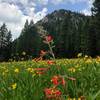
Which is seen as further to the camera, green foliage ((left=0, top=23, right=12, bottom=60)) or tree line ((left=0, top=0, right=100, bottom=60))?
green foliage ((left=0, top=23, right=12, bottom=60))

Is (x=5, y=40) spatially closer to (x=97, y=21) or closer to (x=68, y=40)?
(x=68, y=40)

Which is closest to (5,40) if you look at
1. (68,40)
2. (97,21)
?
(68,40)

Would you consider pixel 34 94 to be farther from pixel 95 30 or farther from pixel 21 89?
pixel 95 30

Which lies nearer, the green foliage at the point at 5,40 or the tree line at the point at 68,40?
the tree line at the point at 68,40

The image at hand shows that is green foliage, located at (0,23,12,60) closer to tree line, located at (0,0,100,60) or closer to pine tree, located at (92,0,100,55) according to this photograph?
tree line, located at (0,0,100,60)

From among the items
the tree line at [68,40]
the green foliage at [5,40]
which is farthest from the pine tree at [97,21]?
the green foliage at [5,40]

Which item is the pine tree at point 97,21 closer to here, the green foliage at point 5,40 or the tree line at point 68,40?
the tree line at point 68,40

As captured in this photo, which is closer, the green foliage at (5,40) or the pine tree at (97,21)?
the pine tree at (97,21)

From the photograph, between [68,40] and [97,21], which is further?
[68,40]

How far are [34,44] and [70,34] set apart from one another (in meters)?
17.5

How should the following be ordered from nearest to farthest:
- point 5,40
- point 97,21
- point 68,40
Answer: point 97,21 < point 68,40 < point 5,40

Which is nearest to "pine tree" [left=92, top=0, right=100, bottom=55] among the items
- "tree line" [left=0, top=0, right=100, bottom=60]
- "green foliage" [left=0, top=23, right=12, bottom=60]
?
"tree line" [left=0, top=0, right=100, bottom=60]

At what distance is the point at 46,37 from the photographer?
11.6 ft

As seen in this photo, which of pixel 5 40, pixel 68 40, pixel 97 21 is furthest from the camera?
pixel 5 40
